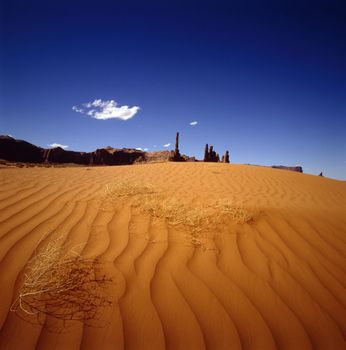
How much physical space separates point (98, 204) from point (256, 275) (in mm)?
2499

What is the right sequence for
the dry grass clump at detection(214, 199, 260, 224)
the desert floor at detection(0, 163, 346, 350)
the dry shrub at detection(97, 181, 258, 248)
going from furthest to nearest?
the dry grass clump at detection(214, 199, 260, 224), the dry shrub at detection(97, 181, 258, 248), the desert floor at detection(0, 163, 346, 350)

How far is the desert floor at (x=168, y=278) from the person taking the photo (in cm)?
155

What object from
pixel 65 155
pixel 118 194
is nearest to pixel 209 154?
pixel 118 194

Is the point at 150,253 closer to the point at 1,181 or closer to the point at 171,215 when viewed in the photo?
the point at 171,215

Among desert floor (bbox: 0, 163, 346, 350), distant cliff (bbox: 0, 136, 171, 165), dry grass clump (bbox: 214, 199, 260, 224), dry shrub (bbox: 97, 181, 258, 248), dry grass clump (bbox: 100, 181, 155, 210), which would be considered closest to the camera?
desert floor (bbox: 0, 163, 346, 350)

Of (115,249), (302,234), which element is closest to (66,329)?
(115,249)

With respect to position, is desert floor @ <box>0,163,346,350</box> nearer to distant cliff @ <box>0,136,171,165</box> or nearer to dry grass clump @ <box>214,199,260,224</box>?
dry grass clump @ <box>214,199,260,224</box>

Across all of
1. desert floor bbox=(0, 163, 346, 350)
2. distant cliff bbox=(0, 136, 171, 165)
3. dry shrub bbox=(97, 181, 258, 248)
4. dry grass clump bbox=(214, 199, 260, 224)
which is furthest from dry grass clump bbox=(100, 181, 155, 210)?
distant cliff bbox=(0, 136, 171, 165)

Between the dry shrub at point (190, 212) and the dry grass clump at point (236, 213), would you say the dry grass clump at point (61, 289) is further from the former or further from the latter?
the dry grass clump at point (236, 213)

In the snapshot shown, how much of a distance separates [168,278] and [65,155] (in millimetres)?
72960

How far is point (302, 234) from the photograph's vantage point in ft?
10.1

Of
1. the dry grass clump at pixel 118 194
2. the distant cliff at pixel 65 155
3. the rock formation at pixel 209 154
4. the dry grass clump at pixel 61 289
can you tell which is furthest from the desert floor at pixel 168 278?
the distant cliff at pixel 65 155

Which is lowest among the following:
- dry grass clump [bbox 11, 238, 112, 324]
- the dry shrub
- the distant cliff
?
dry grass clump [bbox 11, 238, 112, 324]

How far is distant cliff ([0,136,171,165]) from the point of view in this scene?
188 feet
